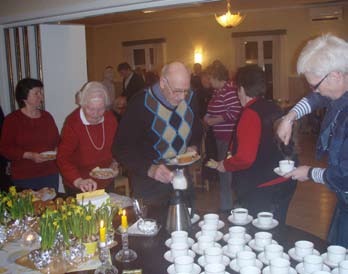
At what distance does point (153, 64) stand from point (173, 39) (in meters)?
0.96

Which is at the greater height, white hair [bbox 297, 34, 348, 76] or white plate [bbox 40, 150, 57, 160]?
white hair [bbox 297, 34, 348, 76]

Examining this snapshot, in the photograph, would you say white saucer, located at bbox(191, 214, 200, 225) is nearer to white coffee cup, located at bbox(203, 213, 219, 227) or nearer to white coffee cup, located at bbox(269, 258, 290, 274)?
white coffee cup, located at bbox(203, 213, 219, 227)

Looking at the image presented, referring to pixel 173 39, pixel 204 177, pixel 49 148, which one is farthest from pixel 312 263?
pixel 173 39

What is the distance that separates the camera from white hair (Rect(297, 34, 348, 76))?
1.83 m

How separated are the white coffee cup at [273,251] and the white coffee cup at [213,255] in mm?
175

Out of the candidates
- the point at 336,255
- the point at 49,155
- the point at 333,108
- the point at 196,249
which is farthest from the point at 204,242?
the point at 49,155

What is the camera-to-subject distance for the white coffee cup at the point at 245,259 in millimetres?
1600

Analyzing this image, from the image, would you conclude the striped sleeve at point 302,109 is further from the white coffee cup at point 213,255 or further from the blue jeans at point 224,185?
the blue jeans at point 224,185

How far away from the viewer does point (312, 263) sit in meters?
1.54

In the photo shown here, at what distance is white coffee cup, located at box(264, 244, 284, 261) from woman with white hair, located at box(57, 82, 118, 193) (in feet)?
4.50

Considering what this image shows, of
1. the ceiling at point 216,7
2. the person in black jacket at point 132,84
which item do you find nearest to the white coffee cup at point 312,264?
the person in black jacket at point 132,84

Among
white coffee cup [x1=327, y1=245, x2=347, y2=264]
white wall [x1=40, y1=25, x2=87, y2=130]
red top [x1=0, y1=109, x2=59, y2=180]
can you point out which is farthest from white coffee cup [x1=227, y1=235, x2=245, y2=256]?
white wall [x1=40, y1=25, x2=87, y2=130]

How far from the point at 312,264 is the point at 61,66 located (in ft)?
10.3

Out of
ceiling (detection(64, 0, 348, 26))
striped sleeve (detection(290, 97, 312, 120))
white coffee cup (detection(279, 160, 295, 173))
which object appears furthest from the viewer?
ceiling (detection(64, 0, 348, 26))
